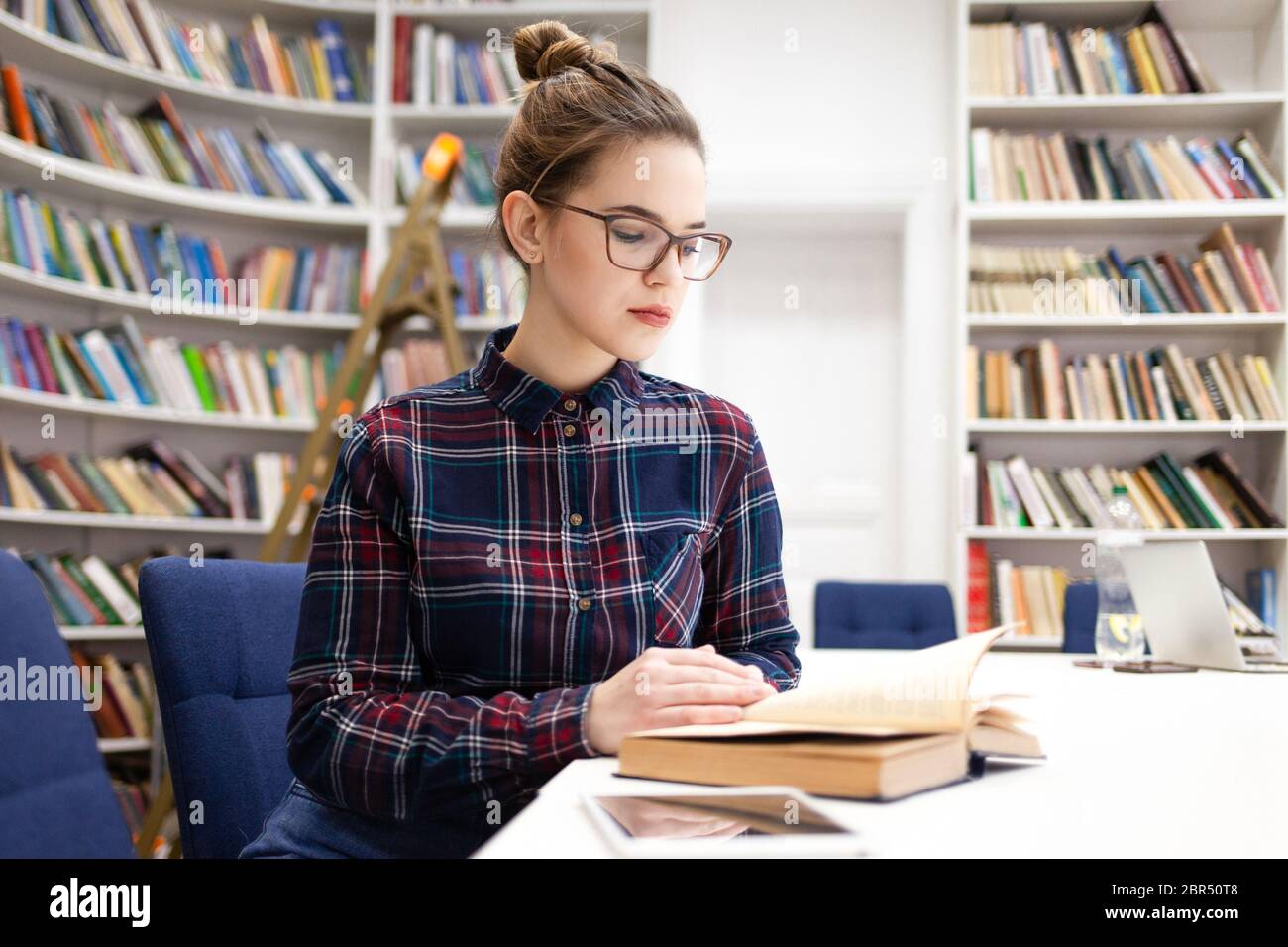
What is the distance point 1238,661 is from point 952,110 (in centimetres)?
291

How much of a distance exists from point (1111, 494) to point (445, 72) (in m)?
2.91

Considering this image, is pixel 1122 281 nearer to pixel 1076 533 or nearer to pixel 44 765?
pixel 1076 533

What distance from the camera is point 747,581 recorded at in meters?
1.20

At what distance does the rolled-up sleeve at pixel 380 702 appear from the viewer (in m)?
0.88

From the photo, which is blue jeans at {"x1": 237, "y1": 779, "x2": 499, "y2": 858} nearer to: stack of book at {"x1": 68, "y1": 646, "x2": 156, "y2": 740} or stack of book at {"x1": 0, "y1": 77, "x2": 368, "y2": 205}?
stack of book at {"x1": 68, "y1": 646, "x2": 156, "y2": 740}

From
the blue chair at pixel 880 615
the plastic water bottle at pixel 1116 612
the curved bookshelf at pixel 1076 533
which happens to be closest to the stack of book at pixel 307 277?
the blue chair at pixel 880 615

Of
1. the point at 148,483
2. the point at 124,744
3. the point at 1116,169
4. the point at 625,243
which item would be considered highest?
the point at 1116,169

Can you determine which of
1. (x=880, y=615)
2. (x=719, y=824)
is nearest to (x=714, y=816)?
(x=719, y=824)

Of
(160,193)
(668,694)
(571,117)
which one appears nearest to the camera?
(668,694)

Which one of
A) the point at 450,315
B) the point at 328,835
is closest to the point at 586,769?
the point at 328,835

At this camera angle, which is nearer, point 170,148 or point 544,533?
point 544,533

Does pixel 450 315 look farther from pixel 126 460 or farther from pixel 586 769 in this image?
pixel 586 769

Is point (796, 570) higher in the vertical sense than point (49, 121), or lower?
lower

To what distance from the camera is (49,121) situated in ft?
11.5
